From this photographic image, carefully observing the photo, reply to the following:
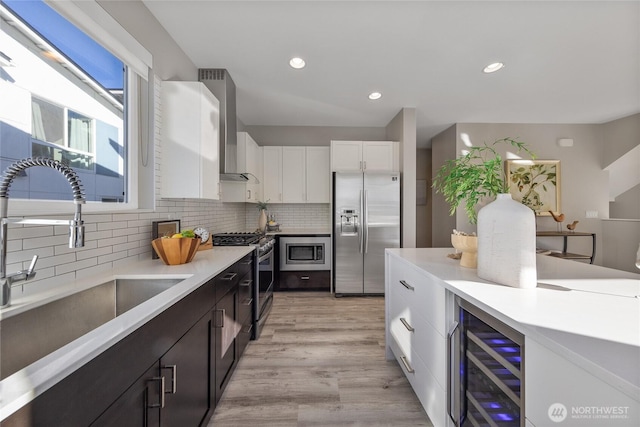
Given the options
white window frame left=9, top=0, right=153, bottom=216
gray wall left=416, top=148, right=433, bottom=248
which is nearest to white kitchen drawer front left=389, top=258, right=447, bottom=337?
white window frame left=9, top=0, right=153, bottom=216

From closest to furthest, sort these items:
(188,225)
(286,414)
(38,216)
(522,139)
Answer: (38,216)
(286,414)
(188,225)
(522,139)

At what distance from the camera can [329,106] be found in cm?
358

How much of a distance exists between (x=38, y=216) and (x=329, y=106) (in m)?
3.23

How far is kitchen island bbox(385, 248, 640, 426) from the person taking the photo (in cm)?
53

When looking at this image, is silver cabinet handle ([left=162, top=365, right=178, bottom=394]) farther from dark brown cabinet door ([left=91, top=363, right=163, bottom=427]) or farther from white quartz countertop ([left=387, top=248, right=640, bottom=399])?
white quartz countertop ([left=387, top=248, right=640, bottom=399])

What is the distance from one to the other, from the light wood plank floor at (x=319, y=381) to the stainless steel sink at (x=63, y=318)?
0.86 m

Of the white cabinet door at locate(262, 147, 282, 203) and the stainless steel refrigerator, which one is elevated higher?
the white cabinet door at locate(262, 147, 282, 203)

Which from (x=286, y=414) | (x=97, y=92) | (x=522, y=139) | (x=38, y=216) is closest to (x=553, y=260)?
(x=286, y=414)

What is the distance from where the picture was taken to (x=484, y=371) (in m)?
0.97

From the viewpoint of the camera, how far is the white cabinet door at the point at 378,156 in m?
3.90

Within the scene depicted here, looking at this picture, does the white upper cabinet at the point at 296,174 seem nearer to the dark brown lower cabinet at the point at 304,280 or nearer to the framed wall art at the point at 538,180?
the dark brown lower cabinet at the point at 304,280

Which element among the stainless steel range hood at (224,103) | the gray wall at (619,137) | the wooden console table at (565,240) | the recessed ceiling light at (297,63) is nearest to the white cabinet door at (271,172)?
the stainless steel range hood at (224,103)

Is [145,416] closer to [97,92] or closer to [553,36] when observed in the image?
[97,92]

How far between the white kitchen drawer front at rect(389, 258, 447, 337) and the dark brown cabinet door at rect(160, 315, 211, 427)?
1183mm
